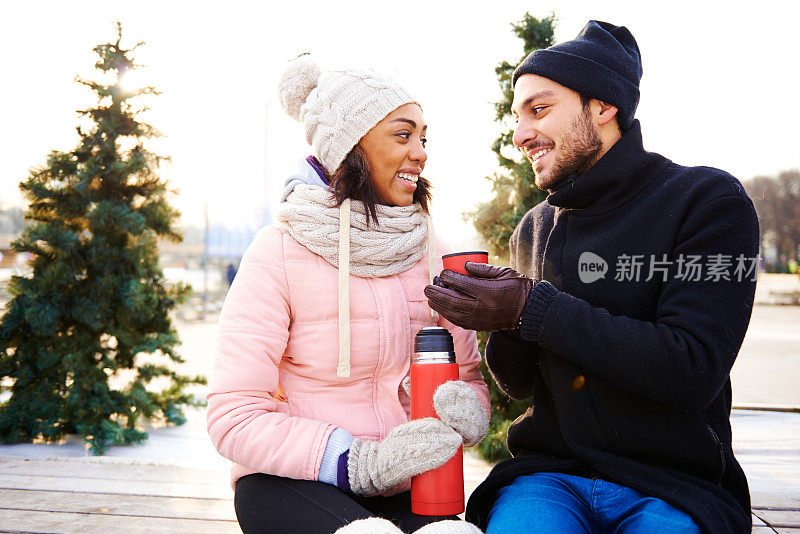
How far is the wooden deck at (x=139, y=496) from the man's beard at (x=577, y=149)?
1.46 metres

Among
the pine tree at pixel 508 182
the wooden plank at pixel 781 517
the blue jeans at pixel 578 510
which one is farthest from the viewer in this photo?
the pine tree at pixel 508 182

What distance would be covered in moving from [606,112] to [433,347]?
92 centimetres

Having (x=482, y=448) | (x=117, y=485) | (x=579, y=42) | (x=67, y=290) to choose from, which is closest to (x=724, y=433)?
(x=579, y=42)

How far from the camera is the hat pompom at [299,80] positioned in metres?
2.09

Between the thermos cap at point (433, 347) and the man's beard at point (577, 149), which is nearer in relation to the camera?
the thermos cap at point (433, 347)

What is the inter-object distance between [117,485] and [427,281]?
1.65 metres

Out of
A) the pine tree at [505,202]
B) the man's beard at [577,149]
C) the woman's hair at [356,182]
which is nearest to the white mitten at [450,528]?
the woman's hair at [356,182]

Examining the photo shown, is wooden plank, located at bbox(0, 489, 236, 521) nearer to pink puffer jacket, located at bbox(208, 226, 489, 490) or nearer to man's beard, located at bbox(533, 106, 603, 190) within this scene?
pink puffer jacket, located at bbox(208, 226, 489, 490)

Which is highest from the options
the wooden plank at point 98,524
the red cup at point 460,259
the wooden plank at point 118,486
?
the red cup at point 460,259

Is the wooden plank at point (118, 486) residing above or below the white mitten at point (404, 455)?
below

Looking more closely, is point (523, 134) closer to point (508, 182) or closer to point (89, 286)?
point (508, 182)

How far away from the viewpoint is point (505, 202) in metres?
3.60

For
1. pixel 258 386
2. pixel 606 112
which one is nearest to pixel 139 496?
pixel 258 386

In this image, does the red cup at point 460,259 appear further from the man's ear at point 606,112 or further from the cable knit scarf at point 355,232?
the man's ear at point 606,112
